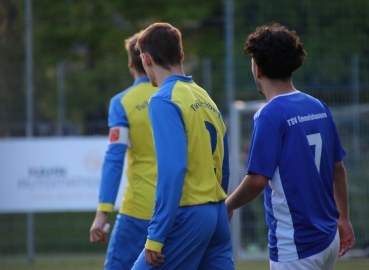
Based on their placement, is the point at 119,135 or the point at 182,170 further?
the point at 119,135

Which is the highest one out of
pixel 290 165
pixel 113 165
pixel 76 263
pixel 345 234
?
pixel 290 165

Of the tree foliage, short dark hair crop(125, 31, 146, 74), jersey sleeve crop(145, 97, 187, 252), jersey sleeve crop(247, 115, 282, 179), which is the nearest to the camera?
jersey sleeve crop(145, 97, 187, 252)

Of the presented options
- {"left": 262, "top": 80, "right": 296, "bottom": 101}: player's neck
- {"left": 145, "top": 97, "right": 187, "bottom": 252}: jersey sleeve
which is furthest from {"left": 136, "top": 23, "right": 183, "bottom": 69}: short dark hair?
{"left": 262, "top": 80, "right": 296, "bottom": 101}: player's neck

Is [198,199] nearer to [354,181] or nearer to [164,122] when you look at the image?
[164,122]

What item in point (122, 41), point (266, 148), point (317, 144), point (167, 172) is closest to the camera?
point (167, 172)

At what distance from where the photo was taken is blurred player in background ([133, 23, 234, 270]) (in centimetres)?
322

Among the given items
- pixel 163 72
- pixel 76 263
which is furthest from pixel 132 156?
pixel 76 263

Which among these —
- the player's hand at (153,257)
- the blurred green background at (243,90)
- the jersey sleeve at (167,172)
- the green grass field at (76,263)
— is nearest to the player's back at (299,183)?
the jersey sleeve at (167,172)

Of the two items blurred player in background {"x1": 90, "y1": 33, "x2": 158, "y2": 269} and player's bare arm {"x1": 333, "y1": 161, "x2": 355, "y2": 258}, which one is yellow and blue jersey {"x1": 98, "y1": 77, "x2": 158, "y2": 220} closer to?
blurred player in background {"x1": 90, "y1": 33, "x2": 158, "y2": 269}

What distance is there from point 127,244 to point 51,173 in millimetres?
5433

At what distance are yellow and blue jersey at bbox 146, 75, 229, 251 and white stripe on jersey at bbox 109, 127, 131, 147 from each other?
1181 mm

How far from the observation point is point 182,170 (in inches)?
126

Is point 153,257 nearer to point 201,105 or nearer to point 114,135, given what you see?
point 201,105

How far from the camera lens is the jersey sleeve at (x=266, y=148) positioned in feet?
10.9
